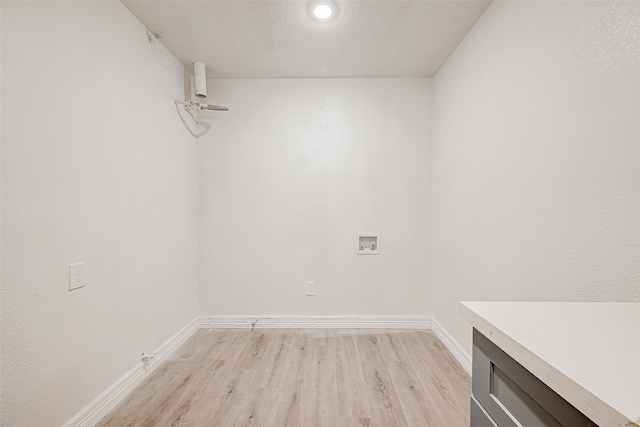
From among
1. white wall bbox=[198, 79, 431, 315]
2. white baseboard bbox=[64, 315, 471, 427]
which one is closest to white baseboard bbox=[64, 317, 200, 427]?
white baseboard bbox=[64, 315, 471, 427]

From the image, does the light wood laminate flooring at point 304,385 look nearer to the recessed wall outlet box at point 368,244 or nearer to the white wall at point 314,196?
the white wall at point 314,196

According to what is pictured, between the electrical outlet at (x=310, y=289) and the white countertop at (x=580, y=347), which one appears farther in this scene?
the electrical outlet at (x=310, y=289)

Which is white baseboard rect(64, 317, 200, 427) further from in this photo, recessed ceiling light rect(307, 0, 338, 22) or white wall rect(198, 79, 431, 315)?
recessed ceiling light rect(307, 0, 338, 22)

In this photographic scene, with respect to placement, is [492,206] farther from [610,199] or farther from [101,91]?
[101,91]

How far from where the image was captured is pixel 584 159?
43.6 inches

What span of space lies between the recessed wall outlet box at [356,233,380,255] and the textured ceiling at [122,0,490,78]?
4.99 feet

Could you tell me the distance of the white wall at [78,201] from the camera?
45.4 inches

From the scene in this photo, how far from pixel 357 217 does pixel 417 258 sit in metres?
0.71

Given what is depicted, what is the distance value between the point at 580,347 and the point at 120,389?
7.20 feet

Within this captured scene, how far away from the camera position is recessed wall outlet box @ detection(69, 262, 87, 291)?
1396 millimetres

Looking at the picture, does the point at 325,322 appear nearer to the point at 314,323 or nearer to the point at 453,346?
the point at 314,323

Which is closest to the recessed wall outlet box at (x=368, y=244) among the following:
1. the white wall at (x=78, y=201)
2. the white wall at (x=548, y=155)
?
the white wall at (x=548, y=155)

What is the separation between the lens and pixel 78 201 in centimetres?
144

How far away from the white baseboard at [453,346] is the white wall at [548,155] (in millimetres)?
71
